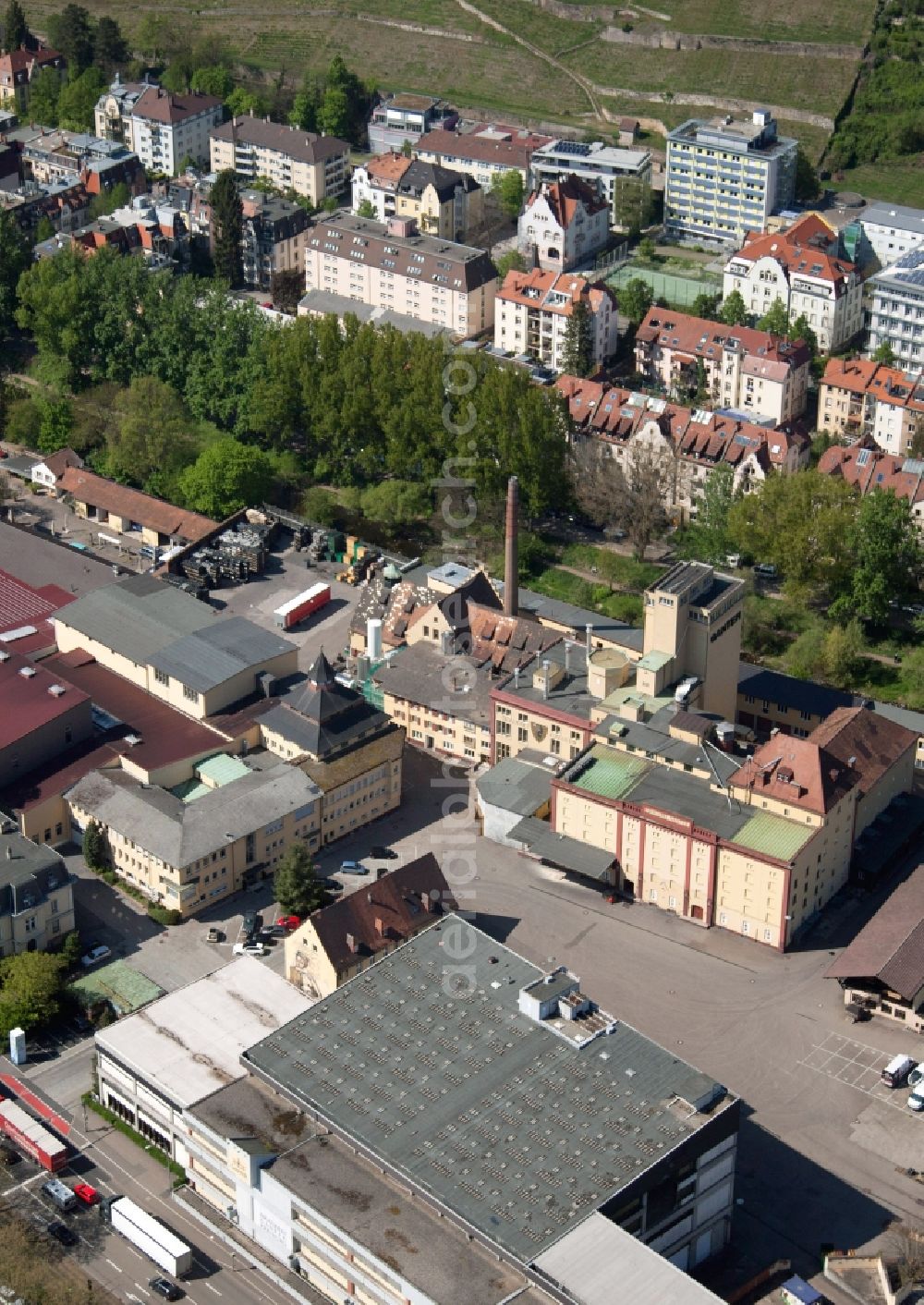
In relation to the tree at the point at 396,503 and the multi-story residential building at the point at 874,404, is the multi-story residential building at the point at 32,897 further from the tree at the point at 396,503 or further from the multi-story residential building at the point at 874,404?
the multi-story residential building at the point at 874,404

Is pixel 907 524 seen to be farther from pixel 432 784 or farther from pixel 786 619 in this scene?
pixel 432 784

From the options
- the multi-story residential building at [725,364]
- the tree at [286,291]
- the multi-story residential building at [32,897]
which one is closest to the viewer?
the multi-story residential building at [32,897]

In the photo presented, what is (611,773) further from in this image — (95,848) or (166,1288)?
(166,1288)

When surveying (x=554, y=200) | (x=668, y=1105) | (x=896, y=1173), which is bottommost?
(x=896, y=1173)

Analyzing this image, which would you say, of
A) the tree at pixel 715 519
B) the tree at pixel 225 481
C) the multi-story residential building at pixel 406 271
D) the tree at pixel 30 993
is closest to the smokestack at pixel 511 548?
the tree at pixel 715 519

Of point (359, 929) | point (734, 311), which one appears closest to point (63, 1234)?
point (359, 929)

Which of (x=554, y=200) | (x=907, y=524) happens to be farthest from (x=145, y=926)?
(x=554, y=200)
